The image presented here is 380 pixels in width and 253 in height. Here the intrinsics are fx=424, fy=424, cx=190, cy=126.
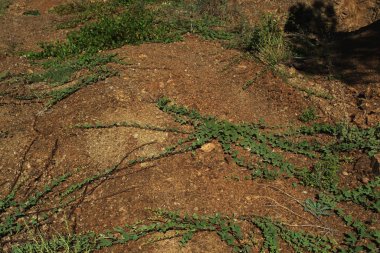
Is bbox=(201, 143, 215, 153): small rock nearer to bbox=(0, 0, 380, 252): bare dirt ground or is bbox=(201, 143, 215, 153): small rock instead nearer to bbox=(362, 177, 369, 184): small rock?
bbox=(0, 0, 380, 252): bare dirt ground

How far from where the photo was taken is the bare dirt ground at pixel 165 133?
13.1 feet

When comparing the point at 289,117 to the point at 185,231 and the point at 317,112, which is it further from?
the point at 185,231

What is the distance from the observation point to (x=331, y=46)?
20.7 feet

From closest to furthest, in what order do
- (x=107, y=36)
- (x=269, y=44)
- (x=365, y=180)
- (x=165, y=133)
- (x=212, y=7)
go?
(x=365, y=180) < (x=165, y=133) < (x=269, y=44) < (x=107, y=36) < (x=212, y=7)

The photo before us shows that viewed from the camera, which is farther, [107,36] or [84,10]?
[84,10]

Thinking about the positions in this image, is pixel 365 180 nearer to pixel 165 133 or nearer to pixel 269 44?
pixel 165 133

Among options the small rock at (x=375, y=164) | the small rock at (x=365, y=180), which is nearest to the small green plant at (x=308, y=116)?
the small rock at (x=375, y=164)

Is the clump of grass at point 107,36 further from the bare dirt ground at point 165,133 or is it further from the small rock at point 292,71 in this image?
the small rock at point 292,71

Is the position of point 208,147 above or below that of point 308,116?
below

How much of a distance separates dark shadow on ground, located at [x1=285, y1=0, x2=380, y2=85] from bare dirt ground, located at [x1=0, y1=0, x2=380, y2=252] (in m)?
0.17

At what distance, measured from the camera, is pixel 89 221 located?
3961mm

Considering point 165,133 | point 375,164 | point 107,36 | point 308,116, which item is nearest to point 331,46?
point 308,116

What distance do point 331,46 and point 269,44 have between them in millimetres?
994

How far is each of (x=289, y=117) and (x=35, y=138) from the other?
307cm
